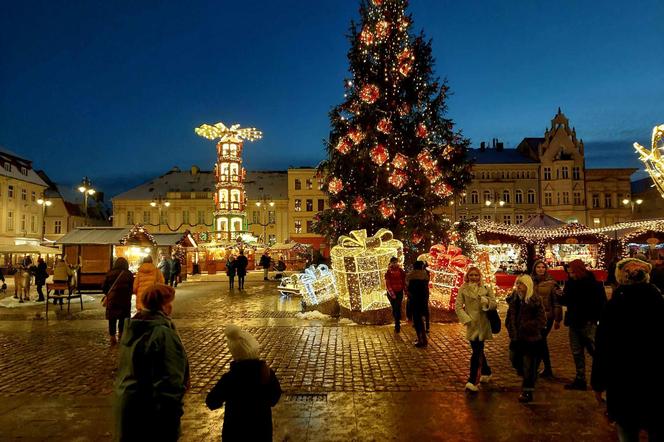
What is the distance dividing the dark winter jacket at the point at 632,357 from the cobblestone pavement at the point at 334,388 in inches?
59.1

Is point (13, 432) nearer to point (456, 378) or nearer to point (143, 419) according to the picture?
point (143, 419)

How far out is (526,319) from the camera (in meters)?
6.17

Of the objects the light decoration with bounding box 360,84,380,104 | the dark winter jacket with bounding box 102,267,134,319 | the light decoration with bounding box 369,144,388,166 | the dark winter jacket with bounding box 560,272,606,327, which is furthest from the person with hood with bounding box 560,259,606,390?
the light decoration with bounding box 360,84,380,104

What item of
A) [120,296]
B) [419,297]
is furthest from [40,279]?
[419,297]

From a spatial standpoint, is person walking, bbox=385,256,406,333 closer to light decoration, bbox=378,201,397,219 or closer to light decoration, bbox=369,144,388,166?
light decoration, bbox=378,201,397,219

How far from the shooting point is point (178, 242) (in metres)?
29.5

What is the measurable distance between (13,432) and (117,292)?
4014 millimetres

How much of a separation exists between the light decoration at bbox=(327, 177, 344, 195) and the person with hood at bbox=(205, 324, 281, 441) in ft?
48.7

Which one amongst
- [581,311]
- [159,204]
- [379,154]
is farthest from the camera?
[159,204]

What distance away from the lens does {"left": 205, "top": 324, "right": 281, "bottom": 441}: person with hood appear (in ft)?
10.9

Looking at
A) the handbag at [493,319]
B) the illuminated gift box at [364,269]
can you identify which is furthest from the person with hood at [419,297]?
the handbag at [493,319]

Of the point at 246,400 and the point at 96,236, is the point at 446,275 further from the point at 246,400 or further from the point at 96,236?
the point at 96,236

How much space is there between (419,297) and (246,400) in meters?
6.84

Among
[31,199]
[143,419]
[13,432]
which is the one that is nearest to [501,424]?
[143,419]
